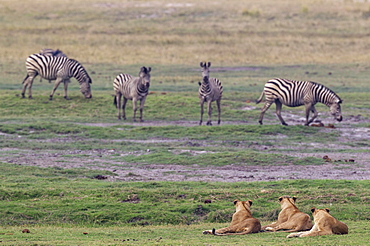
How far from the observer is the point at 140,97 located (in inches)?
1004

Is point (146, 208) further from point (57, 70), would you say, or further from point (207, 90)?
point (57, 70)

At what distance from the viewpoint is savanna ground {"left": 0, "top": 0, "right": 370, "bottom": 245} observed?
11656 mm

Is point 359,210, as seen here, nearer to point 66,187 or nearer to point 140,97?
point 66,187

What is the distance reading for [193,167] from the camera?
1733cm

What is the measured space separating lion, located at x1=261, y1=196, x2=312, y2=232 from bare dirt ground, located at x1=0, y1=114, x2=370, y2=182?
554 centimetres

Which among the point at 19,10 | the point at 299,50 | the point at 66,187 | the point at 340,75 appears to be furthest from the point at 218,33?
the point at 66,187

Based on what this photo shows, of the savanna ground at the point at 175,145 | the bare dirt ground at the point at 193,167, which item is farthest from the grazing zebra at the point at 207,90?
the bare dirt ground at the point at 193,167

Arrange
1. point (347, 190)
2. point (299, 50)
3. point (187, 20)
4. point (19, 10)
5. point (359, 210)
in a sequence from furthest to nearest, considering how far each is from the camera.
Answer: point (19, 10), point (187, 20), point (299, 50), point (347, 190), point (359, 210)

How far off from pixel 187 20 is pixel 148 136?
1875 inches

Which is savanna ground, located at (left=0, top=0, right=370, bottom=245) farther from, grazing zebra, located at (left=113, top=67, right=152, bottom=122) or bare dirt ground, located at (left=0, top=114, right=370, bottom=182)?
grazing zebra, located at (left=113, top=67, right=152, bottom=122)

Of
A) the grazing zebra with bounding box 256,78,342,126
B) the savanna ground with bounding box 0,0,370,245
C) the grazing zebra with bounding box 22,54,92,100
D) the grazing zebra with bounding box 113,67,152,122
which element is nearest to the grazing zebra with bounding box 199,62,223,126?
the savanna ground with bounding box 0,0,370,245

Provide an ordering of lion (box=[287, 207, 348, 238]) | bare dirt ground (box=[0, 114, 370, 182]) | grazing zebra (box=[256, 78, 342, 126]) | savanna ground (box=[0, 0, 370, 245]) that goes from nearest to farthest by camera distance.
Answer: lion (box=[287, 207, 348, 238])
savanna ground (box=[0, 0, 370, 245])
bare dirt ground (box=[0, 114, 370, 182])
grazing zebra (box=[256, 78, 342, 126])

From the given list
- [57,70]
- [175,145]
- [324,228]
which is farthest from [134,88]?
[324,228]

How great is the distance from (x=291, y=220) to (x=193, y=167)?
778cm
